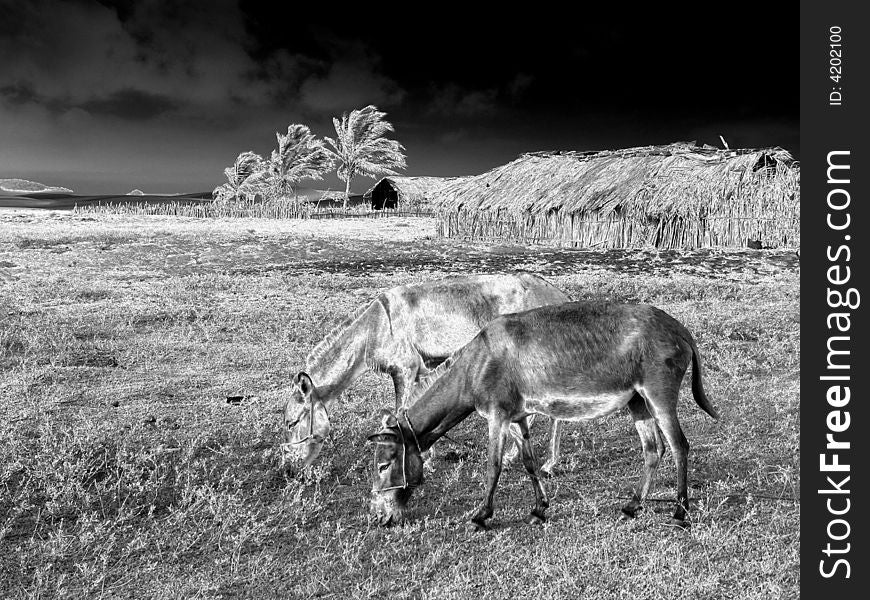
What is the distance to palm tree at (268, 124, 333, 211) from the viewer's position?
70.4 metres

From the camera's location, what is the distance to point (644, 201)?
32469 mm

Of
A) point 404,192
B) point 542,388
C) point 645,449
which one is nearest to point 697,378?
point 645,449

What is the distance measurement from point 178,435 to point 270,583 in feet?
11.7

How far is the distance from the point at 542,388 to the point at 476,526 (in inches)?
52.3

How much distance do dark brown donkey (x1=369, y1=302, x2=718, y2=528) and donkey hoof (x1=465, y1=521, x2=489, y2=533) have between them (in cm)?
1

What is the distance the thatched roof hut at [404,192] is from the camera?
69.9 m

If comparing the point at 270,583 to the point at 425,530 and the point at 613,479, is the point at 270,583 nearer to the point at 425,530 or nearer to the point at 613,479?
the point at 425,530

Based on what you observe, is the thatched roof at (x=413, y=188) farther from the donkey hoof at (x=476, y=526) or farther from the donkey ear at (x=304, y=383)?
the donkey hoof at (x=476, y=526)

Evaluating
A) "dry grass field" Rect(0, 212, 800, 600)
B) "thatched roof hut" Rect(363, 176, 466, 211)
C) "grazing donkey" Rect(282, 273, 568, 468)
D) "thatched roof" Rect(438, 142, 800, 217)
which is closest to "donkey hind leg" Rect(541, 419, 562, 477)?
"grazing donkey" Rect(282, 273, 568, 468)

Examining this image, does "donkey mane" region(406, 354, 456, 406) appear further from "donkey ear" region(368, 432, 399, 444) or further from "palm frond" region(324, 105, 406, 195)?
"palm frond" region(324, 105, 406, 195)

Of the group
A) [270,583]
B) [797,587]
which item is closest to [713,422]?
[797,587]

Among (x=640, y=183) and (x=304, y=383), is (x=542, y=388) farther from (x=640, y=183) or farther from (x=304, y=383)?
(x=640, y=183)

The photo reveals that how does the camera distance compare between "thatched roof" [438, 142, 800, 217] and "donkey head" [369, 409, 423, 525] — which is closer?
"donkey head" [369, 409, 423, 525]

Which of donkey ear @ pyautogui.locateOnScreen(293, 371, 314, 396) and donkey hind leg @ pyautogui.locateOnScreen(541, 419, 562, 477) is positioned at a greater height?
donkey ear @ pyautogui.locateOnScreen(293, 371, 314, 396)
